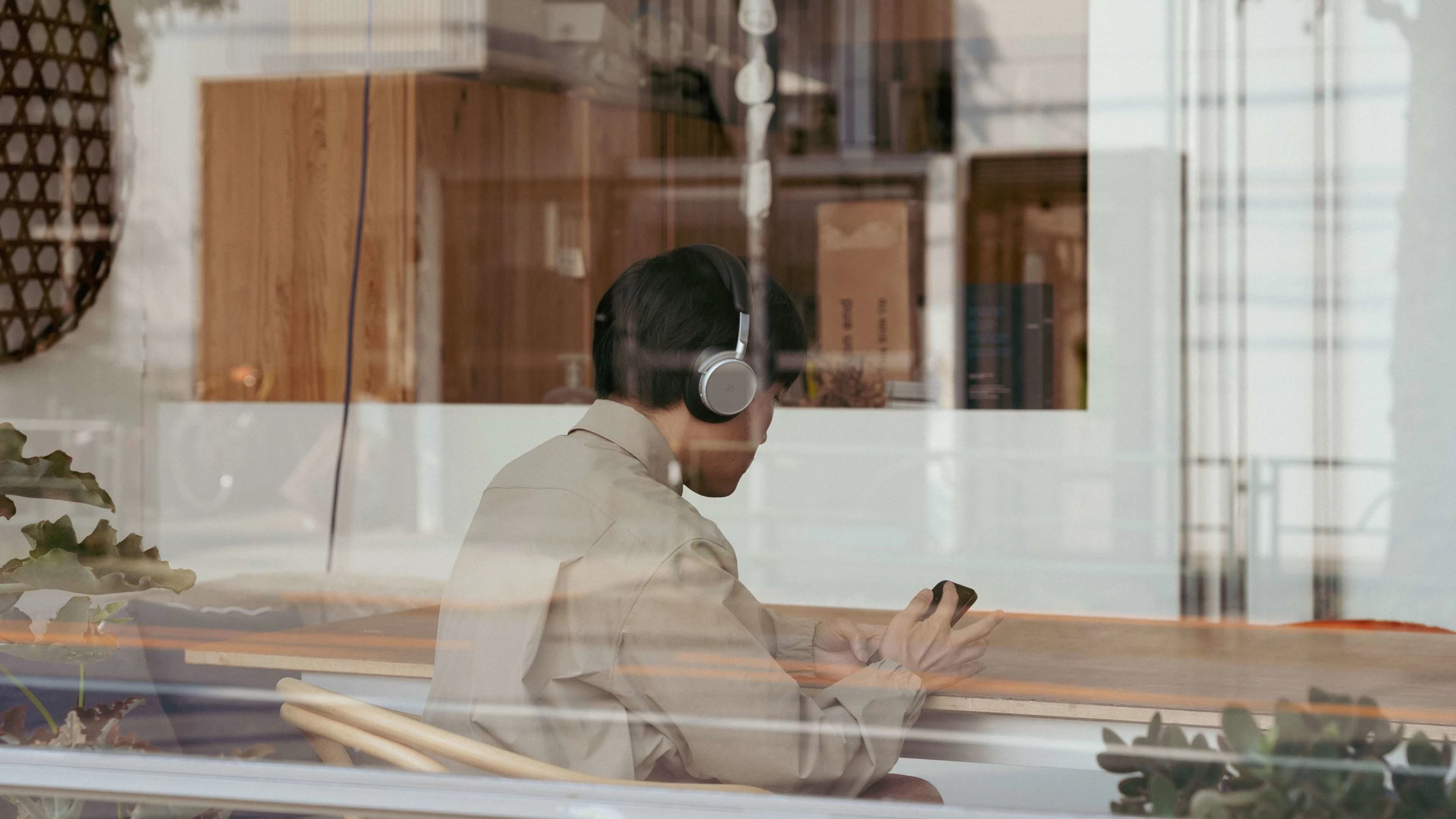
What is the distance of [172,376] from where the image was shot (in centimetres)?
290

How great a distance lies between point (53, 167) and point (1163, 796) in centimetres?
257

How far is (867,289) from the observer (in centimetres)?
286

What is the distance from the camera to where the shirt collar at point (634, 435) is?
3.68ft

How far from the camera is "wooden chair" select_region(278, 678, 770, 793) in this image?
0.95 meters

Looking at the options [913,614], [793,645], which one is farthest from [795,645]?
[913,614]

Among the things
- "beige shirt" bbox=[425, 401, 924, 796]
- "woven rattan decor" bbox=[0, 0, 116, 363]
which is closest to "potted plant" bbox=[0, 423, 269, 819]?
"beige shirt" bbox=[425, 401, 924, 796]

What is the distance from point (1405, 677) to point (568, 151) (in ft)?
7.83

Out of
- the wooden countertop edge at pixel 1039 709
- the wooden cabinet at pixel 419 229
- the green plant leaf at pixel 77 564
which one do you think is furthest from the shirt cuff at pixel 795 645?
the wooden cabinet at pixel 419 229

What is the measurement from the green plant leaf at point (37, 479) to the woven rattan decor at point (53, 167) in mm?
1370

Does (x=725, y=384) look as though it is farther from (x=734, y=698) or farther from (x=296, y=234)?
(x=296, y=234)

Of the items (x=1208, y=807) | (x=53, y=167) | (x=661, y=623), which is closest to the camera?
(x=1208, y=807)

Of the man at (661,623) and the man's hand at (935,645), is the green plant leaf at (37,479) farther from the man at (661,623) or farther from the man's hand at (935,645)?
the man's hand at (935,645)

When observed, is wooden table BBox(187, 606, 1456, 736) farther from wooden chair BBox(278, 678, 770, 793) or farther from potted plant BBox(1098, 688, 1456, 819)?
wooden chair BBox(278, 678, 770, 793)

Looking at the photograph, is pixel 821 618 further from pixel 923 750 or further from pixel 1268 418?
pixel 1268 418
